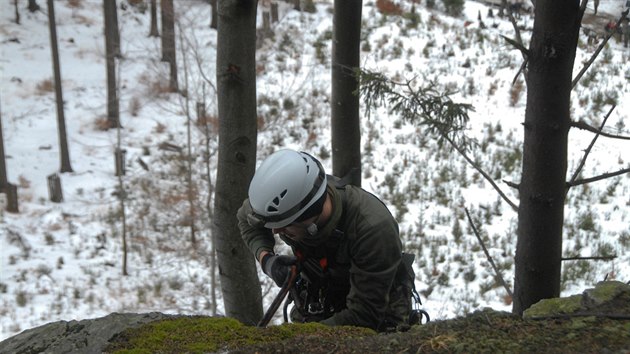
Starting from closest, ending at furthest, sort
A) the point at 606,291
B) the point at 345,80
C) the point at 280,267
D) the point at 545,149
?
the point at 606,291
the point at 545,149
the point at 280,267
the point at 345,80

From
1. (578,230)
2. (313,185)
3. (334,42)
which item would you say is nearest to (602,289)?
(313,185)

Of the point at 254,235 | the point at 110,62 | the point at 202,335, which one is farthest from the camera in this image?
the point at 110,62

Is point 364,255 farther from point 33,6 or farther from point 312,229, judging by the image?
point 33,6

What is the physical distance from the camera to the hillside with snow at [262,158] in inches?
469

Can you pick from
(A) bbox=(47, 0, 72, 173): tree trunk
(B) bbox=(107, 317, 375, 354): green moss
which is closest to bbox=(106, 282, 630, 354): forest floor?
(B) bbox=(107, 317, 375, 354): green moss

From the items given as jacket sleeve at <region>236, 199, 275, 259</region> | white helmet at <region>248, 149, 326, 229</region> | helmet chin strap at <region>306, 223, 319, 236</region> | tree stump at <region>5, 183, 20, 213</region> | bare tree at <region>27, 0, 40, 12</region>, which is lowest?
tree stump at <region>5, 183, 20, 213</region>

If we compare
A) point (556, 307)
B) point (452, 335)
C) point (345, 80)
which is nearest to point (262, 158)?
point (345, 80)

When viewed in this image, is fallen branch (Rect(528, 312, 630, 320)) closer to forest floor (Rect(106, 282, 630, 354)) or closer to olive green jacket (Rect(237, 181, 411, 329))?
forest floor (Rect(106, 282, 630, 354))

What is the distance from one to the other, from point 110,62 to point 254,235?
1720 centimetres

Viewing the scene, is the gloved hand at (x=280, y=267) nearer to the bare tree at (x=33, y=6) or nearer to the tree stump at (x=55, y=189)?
the tree stump at (x=55, y=189)

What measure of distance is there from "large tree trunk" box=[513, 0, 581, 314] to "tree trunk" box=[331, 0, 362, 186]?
260cm

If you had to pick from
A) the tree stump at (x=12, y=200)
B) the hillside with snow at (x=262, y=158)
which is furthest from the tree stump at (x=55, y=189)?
the tree stump at (x=12, y=200)

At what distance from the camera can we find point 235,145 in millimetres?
4480

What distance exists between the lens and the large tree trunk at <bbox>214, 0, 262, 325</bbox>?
4.29 meters
